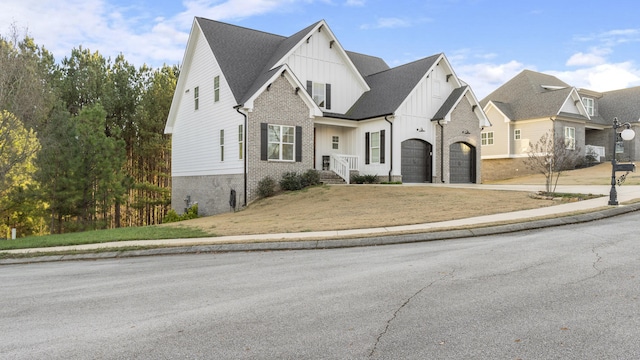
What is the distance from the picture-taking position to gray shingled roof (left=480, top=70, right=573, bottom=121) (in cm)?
3797

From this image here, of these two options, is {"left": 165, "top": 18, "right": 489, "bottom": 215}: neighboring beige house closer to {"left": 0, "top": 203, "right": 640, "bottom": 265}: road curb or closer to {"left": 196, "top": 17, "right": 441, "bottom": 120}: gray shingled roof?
{"left": 196, "top": 17, "right": 441, "bottom": 120}: gray shingled roof

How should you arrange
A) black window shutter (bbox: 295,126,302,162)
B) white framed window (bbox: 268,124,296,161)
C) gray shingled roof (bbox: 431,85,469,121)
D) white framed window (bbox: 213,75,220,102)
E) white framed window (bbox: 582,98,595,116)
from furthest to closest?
white framed window (bbox: 582,98,595,116), gray shingled roof (bbox: 431,85,469,121), white framed window (bbox: 213,75,220,102), black window shutter (bbox: 295,126,302,162), white framed window (bbox: 268,124,296,161)

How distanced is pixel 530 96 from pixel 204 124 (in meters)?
29.7

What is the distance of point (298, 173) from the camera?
22.9m

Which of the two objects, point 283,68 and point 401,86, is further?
point 401,86

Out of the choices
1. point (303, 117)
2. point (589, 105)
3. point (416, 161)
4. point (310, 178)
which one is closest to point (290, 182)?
point (310, 178)

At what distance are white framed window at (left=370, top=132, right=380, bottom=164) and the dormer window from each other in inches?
129

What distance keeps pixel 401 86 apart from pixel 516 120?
18.2 m

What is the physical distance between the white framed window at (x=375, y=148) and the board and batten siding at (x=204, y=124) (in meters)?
8.02

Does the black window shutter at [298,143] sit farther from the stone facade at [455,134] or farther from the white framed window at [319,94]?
the stone facade at [455,134]

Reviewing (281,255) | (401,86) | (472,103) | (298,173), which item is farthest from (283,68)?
(281,255)

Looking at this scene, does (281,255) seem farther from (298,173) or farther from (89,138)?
(89,138)

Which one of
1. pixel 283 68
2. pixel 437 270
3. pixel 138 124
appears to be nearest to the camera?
pixel 437 270

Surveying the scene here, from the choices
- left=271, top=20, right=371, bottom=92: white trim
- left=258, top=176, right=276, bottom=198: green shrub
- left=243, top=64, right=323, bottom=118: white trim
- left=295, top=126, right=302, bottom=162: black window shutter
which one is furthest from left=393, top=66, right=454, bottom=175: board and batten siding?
left=258, top=176, right=276, bottom=198: green shrub
